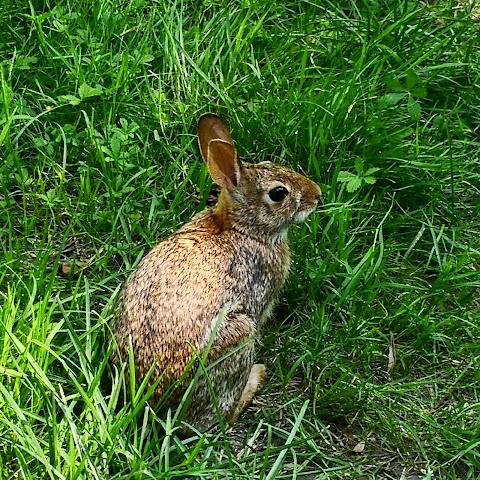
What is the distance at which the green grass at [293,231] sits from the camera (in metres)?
4.05

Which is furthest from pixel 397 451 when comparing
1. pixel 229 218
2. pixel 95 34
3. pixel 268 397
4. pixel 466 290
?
pixel 95 34

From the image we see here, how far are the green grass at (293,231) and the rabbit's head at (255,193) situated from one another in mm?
285

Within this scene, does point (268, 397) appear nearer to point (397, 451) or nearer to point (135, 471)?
point (397, 451)

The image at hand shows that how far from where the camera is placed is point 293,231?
4.90 metres

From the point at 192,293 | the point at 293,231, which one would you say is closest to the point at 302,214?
the point at 293,231

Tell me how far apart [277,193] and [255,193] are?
101 mm

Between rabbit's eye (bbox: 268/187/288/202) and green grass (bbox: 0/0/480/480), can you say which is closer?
green grass (bbox: 0/0/480/480)

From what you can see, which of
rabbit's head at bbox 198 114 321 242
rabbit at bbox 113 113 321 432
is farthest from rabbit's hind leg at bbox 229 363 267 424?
rabbit's head at bbox 198 114 321 242

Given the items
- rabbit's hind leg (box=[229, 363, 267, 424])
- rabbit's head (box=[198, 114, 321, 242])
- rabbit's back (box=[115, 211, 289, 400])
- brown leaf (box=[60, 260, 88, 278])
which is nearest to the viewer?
rabbit's back (box=[115, 211, 289, 400])

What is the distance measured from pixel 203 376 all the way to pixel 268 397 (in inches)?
20.5

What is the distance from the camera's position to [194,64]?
17.5ft

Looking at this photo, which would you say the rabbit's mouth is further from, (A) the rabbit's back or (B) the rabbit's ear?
(B) the rabbit's ear

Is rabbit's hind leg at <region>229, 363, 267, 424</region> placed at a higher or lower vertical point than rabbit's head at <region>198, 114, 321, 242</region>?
lower

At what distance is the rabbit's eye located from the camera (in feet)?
14.9
